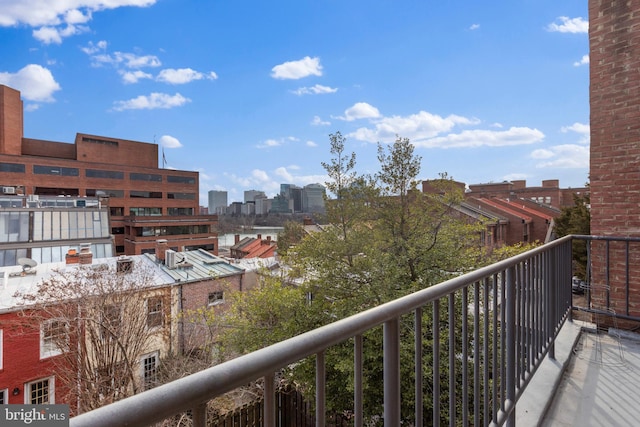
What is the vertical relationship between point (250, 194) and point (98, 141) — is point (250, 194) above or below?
below

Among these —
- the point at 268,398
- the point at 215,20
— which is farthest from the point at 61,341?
the point at 215,20

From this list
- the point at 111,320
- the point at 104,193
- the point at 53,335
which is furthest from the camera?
the point at 104,193

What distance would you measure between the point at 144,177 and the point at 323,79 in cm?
2576

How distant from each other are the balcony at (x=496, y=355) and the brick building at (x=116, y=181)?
→ 95.8 feet

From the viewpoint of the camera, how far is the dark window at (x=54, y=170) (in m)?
31.6

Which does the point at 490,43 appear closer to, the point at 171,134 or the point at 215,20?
the point at 215,20

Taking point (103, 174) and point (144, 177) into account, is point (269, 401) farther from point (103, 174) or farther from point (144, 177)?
point (144, 177)

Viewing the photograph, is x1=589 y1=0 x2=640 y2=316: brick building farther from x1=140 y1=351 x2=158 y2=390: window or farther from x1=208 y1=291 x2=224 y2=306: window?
x1=208 y1=291 x2=224 y2=306: window

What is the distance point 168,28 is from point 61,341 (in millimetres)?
14877

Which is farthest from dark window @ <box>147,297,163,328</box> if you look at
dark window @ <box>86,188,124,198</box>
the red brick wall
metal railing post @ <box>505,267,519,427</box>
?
the red brick wall

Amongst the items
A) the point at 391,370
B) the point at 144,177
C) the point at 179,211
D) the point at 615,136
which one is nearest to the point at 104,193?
the point at 144,177

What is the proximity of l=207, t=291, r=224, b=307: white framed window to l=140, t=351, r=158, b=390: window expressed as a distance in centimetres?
234

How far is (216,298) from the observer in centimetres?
1148

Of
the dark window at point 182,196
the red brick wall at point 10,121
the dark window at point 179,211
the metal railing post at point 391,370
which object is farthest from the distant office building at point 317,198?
the red brick wall at point 10,121
